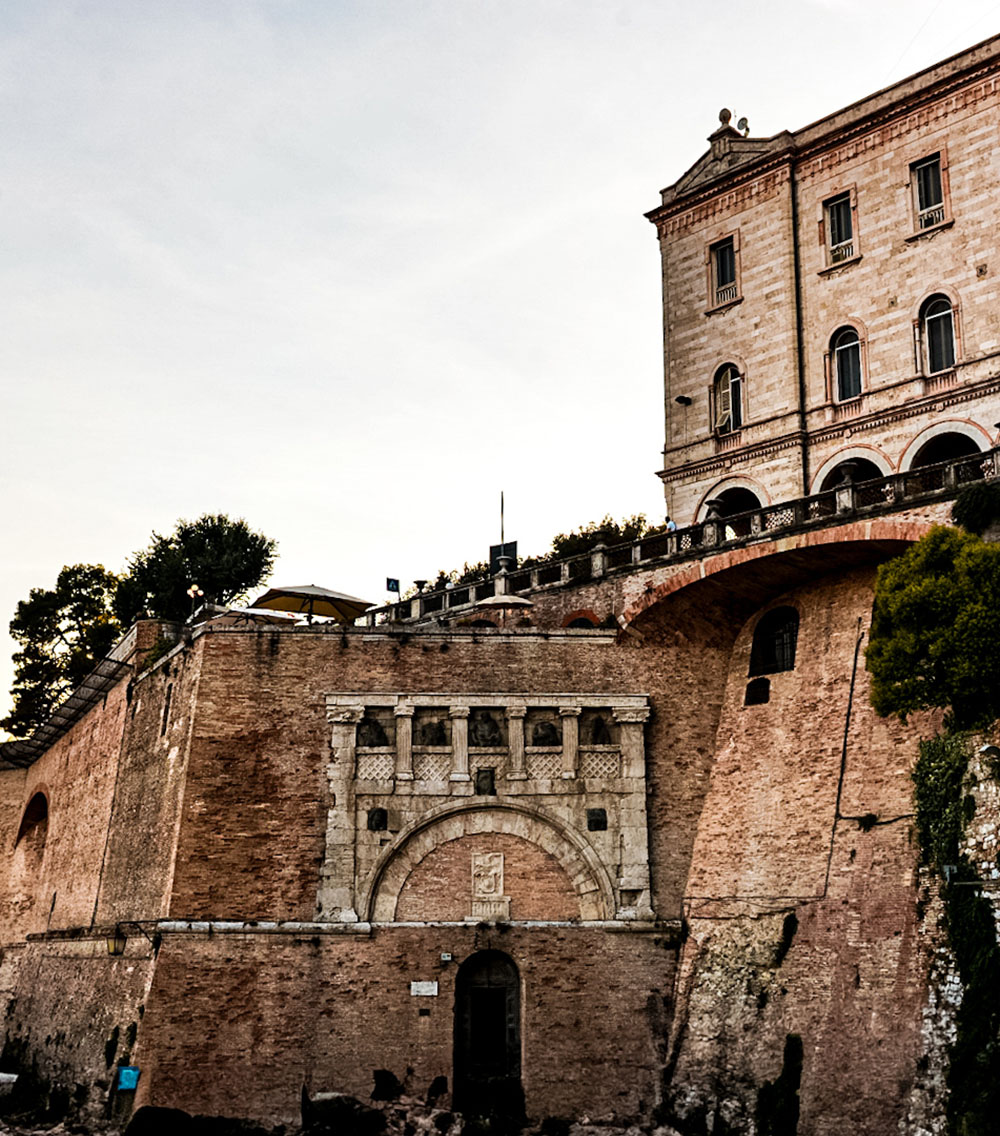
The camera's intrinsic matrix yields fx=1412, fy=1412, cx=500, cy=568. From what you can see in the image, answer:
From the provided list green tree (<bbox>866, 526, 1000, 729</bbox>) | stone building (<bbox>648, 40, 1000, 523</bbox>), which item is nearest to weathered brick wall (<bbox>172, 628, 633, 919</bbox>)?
green tree (<bbox>866, 526, 1000, 729</bbox>)

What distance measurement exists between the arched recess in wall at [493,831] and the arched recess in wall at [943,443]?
42.4 feet

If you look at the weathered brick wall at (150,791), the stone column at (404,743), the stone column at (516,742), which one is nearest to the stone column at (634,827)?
the stone column at (516,742)

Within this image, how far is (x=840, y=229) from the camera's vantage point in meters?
37.9

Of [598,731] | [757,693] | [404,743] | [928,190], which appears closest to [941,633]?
[757,693]

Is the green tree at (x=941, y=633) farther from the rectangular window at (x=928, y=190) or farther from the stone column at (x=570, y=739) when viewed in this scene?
the rectangular window at (x=928, y=190)

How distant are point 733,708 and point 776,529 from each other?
13.0 ft

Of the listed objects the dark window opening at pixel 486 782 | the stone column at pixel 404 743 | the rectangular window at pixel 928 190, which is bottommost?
the dark window opening at pixel 486 782

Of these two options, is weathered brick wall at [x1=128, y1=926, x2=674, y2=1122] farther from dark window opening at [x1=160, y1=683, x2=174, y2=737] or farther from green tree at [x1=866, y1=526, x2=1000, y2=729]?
green tree at [x1=866, y1=526, x2=1000, y2=729]

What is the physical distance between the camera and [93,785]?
37.0 m

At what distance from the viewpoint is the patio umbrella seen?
110 feet

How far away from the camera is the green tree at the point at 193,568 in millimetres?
52250

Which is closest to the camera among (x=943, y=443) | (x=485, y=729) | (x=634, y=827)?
(x=634, y=827)

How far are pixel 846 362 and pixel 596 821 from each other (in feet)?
49.8

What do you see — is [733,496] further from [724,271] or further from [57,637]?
[57,637]
